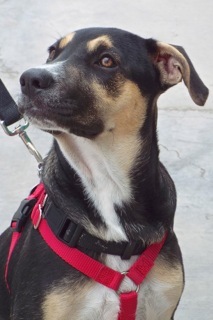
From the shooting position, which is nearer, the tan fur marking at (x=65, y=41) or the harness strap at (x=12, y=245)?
the tan fur marking at (x=65, y=41)

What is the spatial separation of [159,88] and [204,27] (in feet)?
13.9

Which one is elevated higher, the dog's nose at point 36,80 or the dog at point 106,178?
the dog's nose at point 36,80

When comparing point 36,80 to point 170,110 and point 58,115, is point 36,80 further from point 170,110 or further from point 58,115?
point 170,110

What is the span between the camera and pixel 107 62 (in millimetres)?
3551

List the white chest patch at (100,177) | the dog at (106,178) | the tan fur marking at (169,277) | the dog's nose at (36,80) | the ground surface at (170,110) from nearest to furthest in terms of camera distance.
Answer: the dog's nose at (36,80), the dog at (106,178), the white chest patch at (100,177), the tan fur marking at (169,277), the ground surface at (170,110)

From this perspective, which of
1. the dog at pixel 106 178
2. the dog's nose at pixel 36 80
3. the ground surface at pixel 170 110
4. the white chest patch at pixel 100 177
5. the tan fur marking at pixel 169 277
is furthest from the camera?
the ground surface at pixel 170 110

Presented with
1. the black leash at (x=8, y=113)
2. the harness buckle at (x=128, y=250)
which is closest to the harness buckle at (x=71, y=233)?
the harness buckle at (x=128, y=250)

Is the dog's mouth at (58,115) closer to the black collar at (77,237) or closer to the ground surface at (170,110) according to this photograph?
the black collar at (77,237)

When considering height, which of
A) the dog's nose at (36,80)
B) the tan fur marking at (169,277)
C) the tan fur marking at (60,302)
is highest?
the dog's nose at (36,80)

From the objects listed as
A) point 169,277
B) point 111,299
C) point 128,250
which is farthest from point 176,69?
point 111,299

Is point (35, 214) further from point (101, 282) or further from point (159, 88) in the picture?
point (159, 88)

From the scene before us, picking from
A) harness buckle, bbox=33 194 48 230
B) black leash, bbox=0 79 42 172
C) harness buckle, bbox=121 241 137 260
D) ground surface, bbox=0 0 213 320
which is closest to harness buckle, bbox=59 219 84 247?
harness buckle, bbox=33 194 48 230

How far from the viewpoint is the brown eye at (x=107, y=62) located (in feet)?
11.6

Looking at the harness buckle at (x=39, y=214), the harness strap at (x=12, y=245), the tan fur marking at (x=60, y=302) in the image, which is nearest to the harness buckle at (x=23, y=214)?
the harness strap at (x=12, y=245)
